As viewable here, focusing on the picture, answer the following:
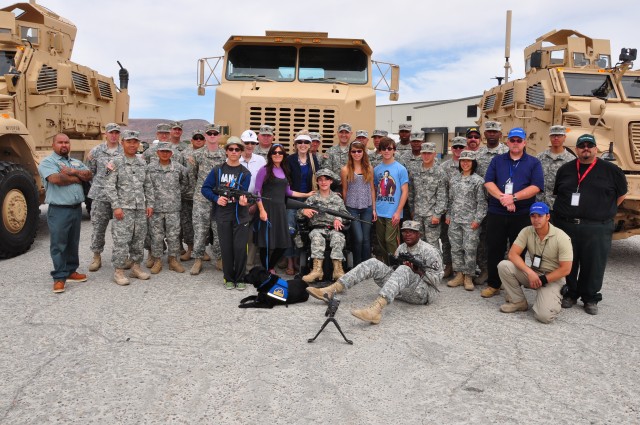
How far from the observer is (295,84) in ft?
24.4

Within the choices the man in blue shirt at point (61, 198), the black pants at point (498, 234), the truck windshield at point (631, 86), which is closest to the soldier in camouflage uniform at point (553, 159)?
the black pants at point (498, 234)

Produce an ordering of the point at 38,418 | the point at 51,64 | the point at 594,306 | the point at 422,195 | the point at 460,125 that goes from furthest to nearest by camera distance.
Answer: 1. the point at 460,125
2. the point at 51,64
3. the point at 422,195
4. the point at 594,306
5. the point at 38,418

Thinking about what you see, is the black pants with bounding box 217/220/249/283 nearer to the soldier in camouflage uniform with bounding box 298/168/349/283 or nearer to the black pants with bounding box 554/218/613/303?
the soldier in camouflage uniform with bounding box 298/168/349/283

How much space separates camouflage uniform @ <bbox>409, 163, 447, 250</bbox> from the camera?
5625 millimetres

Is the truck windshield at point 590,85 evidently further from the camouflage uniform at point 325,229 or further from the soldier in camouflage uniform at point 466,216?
the camouflage uniform at point 325,229

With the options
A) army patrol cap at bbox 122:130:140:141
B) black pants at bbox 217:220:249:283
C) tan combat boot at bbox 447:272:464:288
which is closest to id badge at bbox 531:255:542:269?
tan combat boot at bbox 447:272:464:288

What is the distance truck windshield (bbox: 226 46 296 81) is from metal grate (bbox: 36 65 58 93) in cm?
311

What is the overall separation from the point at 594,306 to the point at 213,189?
384 cm

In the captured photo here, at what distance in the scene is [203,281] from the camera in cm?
552

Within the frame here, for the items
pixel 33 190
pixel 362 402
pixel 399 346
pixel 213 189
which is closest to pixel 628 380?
pixel 399 346

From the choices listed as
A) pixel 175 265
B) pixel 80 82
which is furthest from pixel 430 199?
pixel 80 82

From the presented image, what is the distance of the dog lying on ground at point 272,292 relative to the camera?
468 centimetres

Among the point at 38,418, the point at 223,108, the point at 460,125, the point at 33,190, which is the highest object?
the point at 460,125

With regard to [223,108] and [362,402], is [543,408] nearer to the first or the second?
[362,402]
